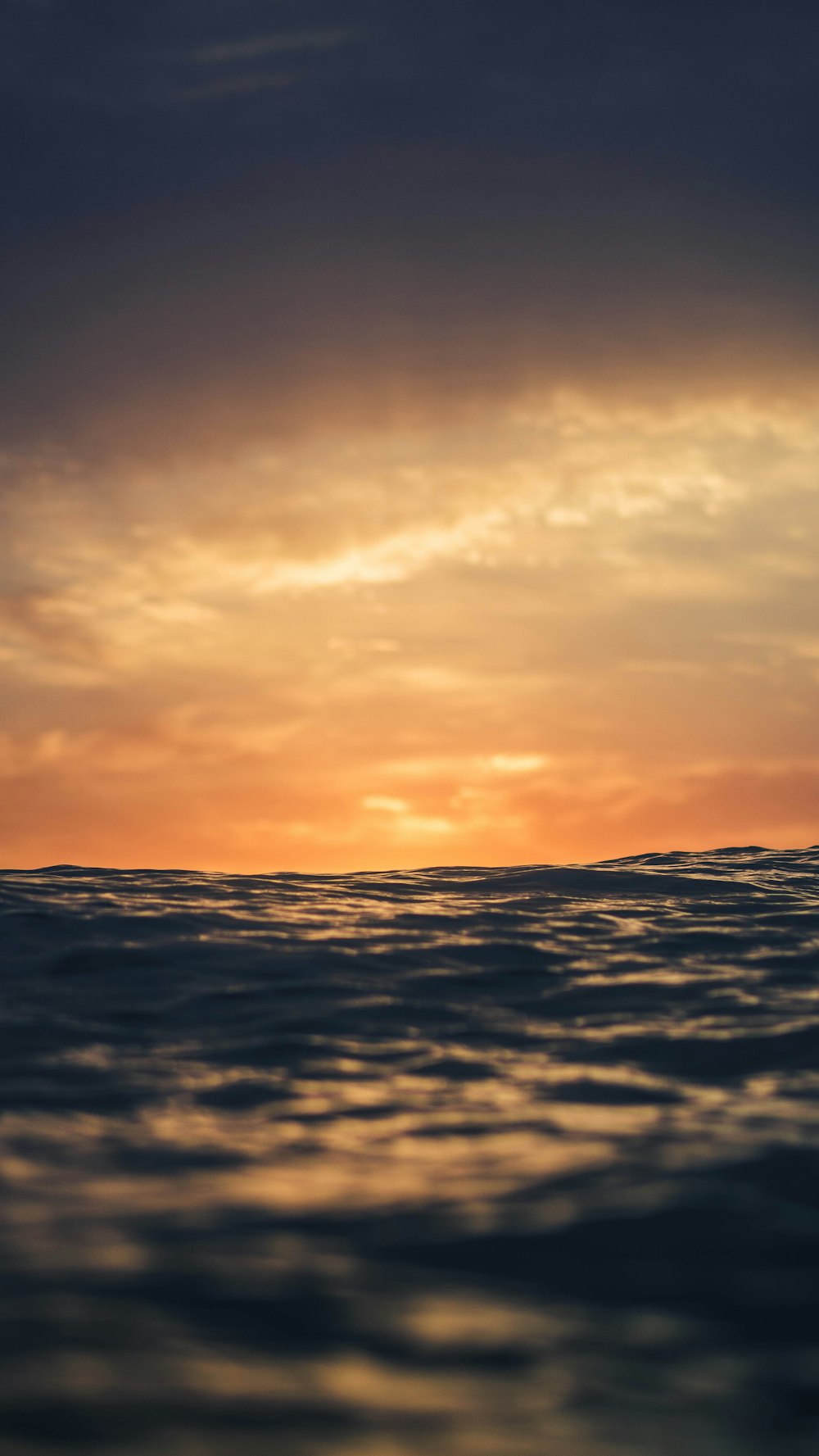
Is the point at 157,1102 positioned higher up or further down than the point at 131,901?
further down

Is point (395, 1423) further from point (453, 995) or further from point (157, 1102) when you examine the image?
point (453, 995)

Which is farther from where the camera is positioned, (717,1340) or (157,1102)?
(157,1102)

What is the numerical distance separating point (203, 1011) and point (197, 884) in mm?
7340

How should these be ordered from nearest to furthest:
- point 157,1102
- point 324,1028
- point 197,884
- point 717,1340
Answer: point 717,1340 < point 157,1102 < point 324,1028 < point 197,884

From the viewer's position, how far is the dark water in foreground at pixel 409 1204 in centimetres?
336

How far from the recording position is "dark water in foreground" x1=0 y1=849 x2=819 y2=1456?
11.0 feet

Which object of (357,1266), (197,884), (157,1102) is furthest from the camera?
(197,884)

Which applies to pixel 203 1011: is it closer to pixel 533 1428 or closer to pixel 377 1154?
pixel 377 1154

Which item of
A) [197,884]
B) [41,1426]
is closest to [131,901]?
[197,884]

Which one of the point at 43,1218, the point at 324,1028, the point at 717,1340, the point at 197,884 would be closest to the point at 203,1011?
the point at 324,1028

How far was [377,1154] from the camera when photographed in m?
5.70

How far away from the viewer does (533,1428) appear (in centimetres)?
324

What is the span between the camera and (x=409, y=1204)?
5.02 meters

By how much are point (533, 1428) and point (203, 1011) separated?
6.06m
